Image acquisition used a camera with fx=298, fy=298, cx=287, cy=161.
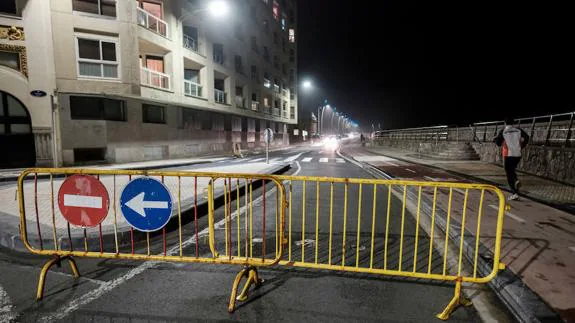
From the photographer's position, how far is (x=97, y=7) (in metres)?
16.6

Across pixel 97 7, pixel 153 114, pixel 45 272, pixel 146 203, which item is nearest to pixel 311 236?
pixel 146 203

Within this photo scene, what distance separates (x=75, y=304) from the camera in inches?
119

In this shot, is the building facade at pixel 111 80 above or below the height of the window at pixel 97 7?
below

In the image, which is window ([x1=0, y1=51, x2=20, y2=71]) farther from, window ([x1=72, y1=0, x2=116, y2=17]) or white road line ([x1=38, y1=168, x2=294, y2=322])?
white road line ([x1=38, y1=168, x2=294, y2=322])

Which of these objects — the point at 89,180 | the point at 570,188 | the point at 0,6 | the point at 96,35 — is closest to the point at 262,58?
the point at 96,35

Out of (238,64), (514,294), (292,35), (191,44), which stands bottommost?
(514,294)

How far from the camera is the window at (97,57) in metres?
16.1

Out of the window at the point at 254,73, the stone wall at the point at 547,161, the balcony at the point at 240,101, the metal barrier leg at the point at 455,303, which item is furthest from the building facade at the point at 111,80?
the stone wall at the point at 547,161

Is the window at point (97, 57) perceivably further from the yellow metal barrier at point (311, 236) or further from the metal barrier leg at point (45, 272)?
the metal barrier leg at point (45, 272)

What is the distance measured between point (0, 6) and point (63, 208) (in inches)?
658

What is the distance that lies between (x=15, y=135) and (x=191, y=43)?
44.6ft

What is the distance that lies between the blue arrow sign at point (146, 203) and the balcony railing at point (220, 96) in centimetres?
2422

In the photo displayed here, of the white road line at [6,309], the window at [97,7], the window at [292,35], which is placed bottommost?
the white road line at [6,309]

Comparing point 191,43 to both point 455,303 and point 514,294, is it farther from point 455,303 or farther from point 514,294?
point 514,294
